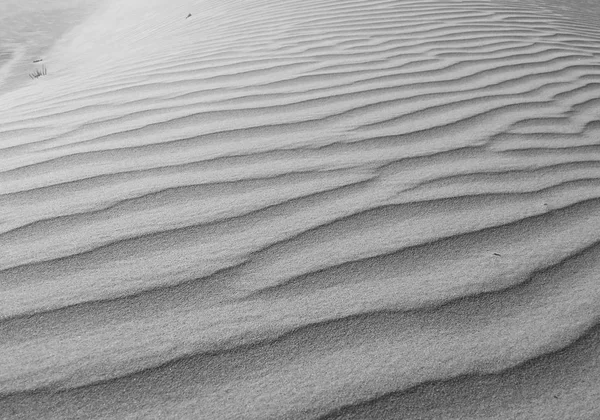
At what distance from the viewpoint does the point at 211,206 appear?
63.2 inches

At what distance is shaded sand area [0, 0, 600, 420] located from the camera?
105 centimetres

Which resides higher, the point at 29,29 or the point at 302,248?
the point at 29,29

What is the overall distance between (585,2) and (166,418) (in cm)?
701

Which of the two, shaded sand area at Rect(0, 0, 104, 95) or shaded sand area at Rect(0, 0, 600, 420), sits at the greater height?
shaded sand area at Rect(0, 0, 104, 95)

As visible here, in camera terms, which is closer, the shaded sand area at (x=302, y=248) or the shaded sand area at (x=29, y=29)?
the shaded sand area at (x=302, y=248)

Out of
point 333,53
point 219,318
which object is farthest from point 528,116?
point 219,318

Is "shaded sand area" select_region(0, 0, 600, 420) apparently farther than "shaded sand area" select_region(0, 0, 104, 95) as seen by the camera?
No

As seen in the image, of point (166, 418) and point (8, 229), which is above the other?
point (8, 229)

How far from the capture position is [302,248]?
55.9 inches

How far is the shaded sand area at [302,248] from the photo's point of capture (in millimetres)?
1052

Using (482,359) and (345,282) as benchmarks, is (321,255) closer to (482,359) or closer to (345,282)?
(345,282)

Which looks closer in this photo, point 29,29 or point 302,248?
point 302,248

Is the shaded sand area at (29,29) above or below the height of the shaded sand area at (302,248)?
above

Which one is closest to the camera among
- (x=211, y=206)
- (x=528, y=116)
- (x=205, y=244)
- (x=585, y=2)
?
(x=205, y=244)
